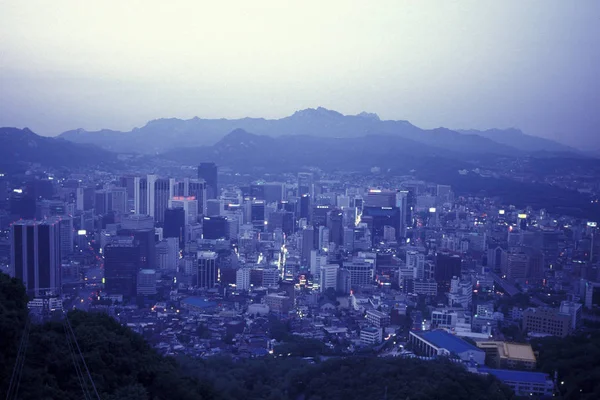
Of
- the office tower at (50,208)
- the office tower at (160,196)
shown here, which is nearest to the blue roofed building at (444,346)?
the office tower at (50,208)

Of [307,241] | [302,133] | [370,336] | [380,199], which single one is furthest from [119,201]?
[302,133]

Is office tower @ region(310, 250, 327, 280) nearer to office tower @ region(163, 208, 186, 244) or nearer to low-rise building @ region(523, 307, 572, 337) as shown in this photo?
office tower @ region(163, 208, 186, 244)

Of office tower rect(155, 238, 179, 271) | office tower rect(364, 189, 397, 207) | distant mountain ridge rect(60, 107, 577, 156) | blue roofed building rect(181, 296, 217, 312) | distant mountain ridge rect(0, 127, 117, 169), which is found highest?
distant mountain ridge rect(60, 107, 577, 156)

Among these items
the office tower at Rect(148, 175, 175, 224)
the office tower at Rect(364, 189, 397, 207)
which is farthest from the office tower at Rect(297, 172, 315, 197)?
the office tower at Rect(148, 175, 175, 224)

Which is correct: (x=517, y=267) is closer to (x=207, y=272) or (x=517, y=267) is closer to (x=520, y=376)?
(x=207, y=272)

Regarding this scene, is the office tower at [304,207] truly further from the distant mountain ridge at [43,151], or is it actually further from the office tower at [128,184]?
the distant mountain ridge at [43,151]
